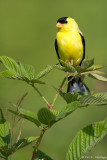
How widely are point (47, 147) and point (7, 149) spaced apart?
3.68m

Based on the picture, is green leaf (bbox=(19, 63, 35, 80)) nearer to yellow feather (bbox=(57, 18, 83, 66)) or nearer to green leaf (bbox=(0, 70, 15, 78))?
green leaf (bbox=(0, 70, 15, 78))

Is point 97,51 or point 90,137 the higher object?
point 90,137

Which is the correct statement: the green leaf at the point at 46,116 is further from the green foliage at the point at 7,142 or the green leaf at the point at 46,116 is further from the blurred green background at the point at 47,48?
the blurred green background at the point at 47,48

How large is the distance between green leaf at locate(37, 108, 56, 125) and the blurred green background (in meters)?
3.25

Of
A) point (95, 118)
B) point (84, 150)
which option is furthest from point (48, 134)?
point (84, 150)

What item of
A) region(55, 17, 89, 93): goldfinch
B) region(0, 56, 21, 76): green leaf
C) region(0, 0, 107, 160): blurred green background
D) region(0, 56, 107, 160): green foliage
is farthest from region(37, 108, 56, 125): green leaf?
region(0, 0, 107, 160): blurred green background

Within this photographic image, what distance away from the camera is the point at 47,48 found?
292 inches

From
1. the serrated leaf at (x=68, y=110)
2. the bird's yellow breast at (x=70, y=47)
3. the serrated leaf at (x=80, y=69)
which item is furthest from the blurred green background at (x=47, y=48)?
the serrated leaf at (x=68, y=110)

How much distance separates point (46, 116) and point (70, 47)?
1.90 metres

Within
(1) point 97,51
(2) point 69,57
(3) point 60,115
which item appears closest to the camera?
(3) point 60,115

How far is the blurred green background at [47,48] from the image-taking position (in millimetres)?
4820

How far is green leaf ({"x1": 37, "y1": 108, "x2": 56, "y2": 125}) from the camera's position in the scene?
98 centimetres

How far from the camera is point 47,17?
8.88 m

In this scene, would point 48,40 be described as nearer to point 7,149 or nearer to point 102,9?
point 102,9
